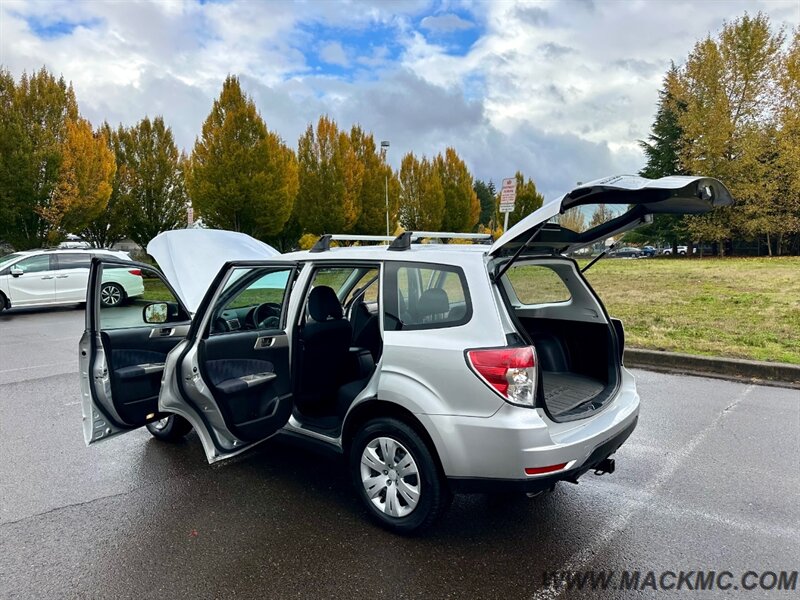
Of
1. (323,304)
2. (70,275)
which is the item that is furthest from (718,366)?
(70,275)

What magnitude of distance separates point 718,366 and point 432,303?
5322 millimetres

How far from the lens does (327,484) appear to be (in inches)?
142

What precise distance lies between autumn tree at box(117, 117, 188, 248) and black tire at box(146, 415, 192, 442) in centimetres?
1928

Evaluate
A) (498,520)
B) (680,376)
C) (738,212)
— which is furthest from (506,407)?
(738,212)

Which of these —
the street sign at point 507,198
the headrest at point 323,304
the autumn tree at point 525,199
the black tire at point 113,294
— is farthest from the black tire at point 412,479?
the autumn tree at point 525,199

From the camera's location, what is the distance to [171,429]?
169 inches

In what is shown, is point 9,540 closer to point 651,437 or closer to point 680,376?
point 651,437

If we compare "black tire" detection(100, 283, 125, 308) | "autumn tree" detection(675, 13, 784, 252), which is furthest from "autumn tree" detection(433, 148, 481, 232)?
"black tire" detection(100, 283, 125, 308)

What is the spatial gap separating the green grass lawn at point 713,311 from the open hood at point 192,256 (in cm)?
583

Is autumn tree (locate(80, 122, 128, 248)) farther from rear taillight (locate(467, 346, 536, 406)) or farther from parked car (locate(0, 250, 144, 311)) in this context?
rear taillight (locate(467, 346, 536, 406))

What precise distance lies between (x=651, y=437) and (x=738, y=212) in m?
30.4

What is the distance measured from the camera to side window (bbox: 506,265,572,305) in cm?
377

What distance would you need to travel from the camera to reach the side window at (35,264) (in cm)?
1286

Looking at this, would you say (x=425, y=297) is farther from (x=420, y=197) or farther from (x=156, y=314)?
(x=420, y=197)
